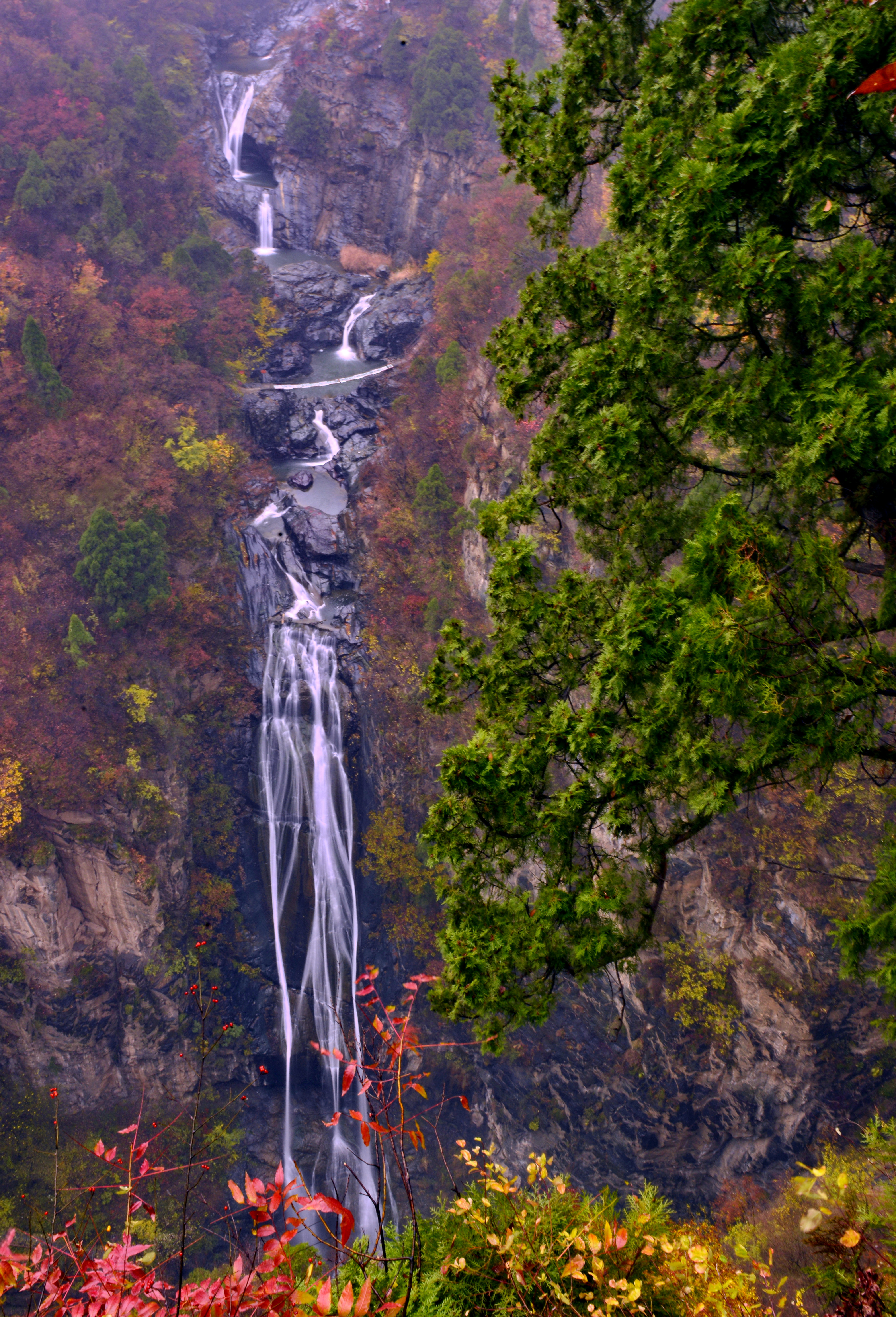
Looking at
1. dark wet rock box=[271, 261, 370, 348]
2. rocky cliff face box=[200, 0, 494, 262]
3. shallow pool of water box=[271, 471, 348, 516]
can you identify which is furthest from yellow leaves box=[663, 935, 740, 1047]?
rocky cliff face box=[200, 0, 494, 262]

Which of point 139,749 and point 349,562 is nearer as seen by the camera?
point 139,749

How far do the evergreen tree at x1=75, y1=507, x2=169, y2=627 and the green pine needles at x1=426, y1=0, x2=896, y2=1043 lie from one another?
52.4 feet

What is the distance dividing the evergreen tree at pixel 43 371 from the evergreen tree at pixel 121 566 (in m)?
4.06

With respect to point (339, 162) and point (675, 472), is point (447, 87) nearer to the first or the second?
point (339, 162)

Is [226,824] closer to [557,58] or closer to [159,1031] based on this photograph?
[159,1031]

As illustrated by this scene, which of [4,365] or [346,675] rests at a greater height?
[4,365]

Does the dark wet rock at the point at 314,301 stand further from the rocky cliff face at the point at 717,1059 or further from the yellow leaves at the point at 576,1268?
the yellow leaves at the point at 576,1268

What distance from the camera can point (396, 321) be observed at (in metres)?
31.6

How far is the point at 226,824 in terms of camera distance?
22.1 meters

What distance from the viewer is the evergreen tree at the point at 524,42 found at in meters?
32.5

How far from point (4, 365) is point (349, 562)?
11.5 meters

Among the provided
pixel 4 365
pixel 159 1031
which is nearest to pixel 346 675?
pixel 159 1031

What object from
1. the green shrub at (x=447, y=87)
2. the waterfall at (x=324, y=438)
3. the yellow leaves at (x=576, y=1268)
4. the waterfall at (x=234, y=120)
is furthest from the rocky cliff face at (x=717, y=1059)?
the waterfall at (x=234, y=120)

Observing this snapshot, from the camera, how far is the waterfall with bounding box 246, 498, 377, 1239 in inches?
822
